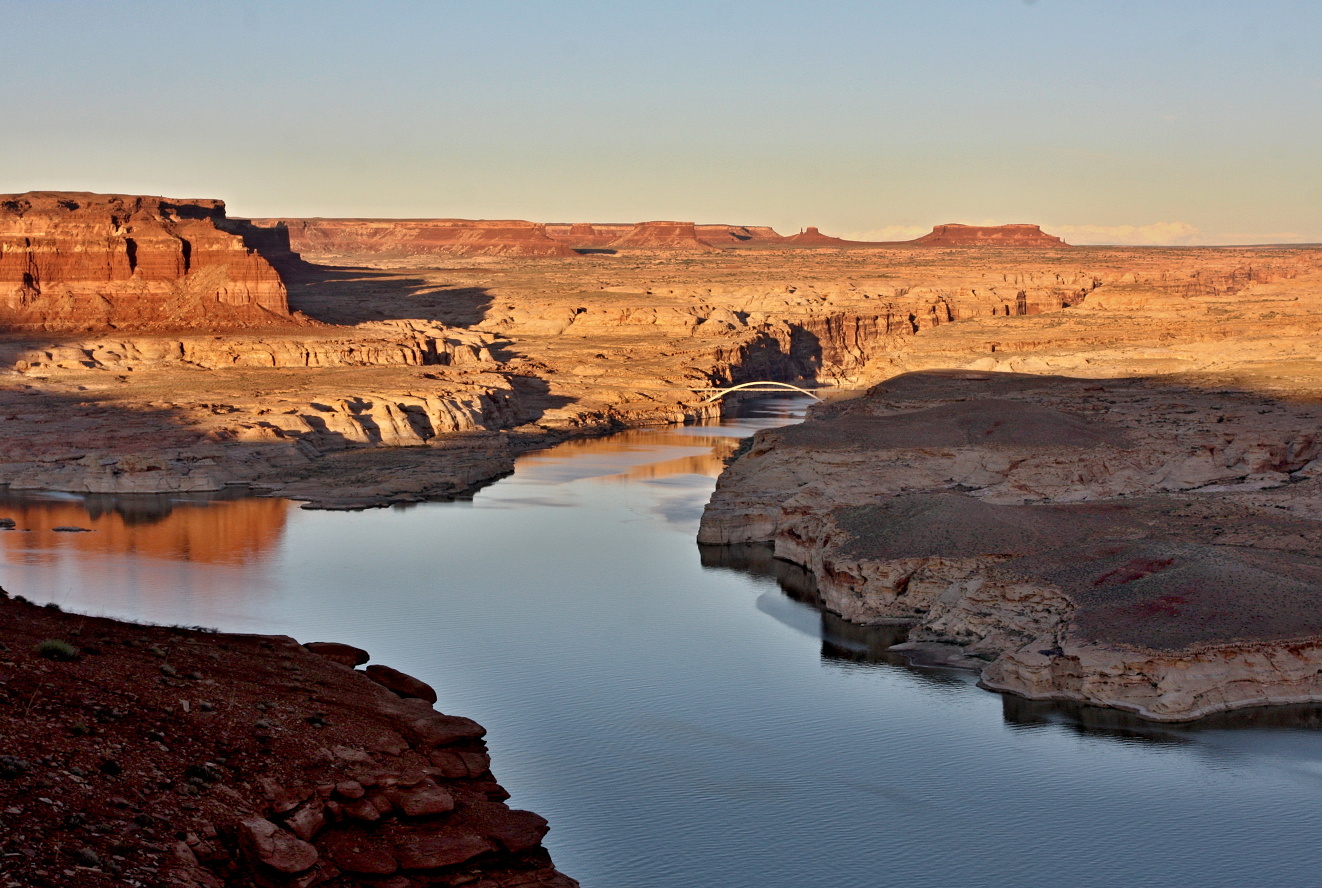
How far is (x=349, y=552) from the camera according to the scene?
46.7 m

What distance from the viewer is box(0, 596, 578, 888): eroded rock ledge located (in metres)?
16.1

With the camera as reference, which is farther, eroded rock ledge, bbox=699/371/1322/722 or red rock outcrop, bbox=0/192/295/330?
red rock outcrop, bbox=0/192/295/330

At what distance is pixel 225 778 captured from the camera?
18.5 m

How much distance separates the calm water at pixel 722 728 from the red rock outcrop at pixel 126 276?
1904 inches

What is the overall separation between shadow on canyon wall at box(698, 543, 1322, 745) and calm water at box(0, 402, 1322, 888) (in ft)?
0.29

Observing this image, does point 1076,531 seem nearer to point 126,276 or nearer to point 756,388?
point 126,276

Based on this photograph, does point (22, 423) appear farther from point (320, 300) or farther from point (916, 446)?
point (320, 300)

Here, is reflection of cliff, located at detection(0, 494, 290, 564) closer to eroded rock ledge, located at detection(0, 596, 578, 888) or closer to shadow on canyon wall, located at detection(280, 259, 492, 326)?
eroded rock ledge, located at detection(0, 596, 578, 888)

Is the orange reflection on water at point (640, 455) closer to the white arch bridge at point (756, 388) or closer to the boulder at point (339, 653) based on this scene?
the white arch bridge at point (756, 388)

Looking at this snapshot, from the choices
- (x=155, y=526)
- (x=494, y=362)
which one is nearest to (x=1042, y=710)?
(x=155, y=526)

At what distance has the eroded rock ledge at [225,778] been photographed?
1614 centimetres

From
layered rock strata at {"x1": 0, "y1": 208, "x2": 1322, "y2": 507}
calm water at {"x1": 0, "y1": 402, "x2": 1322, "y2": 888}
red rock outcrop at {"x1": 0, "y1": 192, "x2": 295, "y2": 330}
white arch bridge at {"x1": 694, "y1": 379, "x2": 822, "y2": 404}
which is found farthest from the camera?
white arch bridge at {"x1": 694, "y1": 379, "x2": 822, "y2": 404}

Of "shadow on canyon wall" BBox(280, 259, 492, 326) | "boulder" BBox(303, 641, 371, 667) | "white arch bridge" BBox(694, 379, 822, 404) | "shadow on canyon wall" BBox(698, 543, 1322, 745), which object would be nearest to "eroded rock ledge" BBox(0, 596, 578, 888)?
"boulder" BBox(303, 641, 371, 667)

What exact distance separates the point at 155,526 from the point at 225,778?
35.0 m
